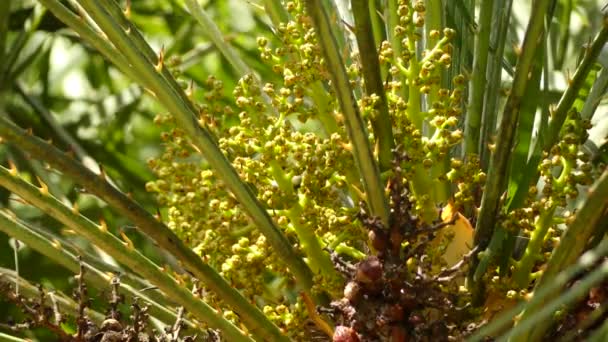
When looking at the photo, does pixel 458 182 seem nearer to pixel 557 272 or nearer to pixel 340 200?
pixel 340 200

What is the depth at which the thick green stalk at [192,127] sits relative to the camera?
1082mm

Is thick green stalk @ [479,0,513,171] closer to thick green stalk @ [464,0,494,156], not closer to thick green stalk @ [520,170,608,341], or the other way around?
thick green stalk @ [464,0,494,156]

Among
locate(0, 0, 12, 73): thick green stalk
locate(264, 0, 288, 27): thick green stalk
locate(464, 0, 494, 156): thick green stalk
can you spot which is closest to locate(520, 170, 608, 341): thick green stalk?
locate(464, 0, 494, 156): thick green stalk

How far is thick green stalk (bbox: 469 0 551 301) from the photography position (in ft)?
3.33

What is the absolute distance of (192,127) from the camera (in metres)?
1.10

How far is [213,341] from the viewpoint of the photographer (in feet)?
3.67

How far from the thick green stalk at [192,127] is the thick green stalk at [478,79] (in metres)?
0.23

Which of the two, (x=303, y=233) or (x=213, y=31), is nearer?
(x=303, y=233)

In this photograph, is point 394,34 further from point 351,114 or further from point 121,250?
point 121,250

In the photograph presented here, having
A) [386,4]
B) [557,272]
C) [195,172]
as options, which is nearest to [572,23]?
[386,4]

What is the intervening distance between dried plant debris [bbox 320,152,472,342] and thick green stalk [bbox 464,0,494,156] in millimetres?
216

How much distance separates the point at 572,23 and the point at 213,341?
1198 millimetres

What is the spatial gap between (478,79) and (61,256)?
0.49m

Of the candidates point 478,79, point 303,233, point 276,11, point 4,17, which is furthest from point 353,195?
point 4,17
